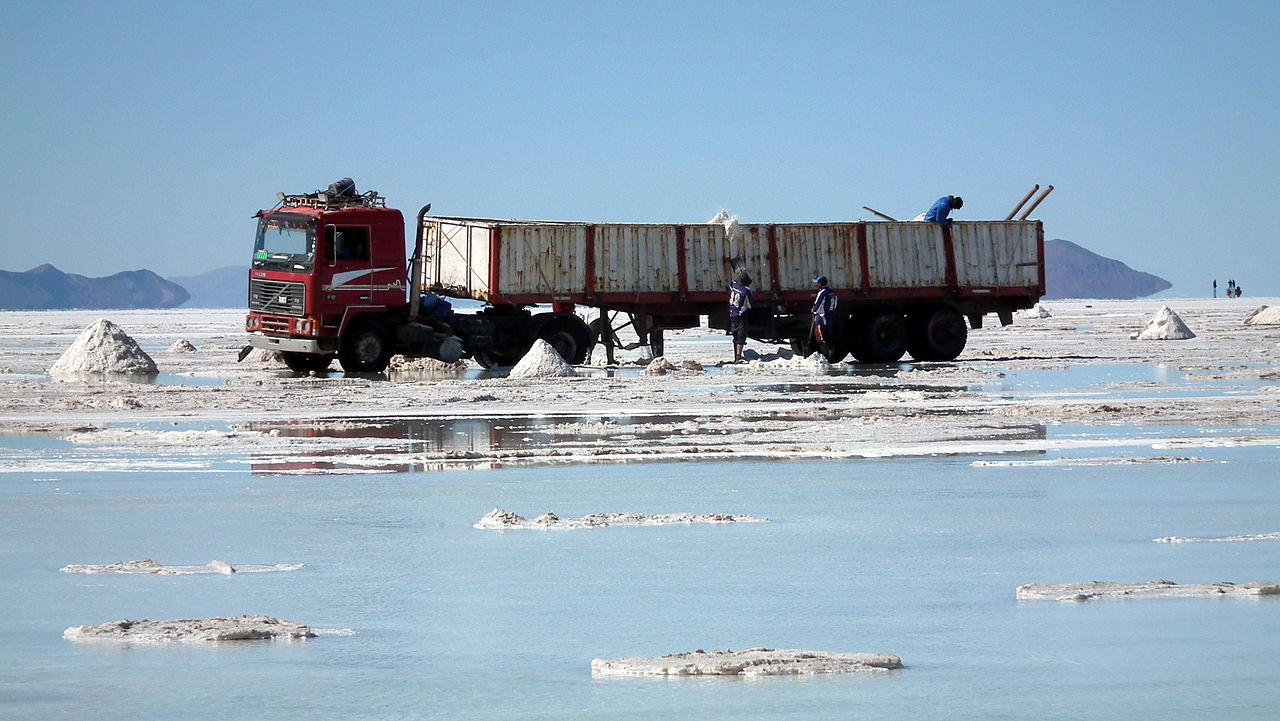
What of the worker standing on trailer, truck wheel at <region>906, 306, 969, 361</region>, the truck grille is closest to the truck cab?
the truck grille

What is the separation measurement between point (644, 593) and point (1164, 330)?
37.8 meters

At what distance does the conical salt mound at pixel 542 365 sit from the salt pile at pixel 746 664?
66.0 ft

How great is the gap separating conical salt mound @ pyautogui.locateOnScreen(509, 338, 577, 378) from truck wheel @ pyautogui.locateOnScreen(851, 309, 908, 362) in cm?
748

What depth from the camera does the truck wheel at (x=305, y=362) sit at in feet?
97.6

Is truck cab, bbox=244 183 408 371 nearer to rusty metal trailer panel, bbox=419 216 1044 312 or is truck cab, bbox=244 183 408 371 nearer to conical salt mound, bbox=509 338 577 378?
rusty metal trailer panel, bbox=419 216 1044 312

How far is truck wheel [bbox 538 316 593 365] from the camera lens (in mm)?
30594

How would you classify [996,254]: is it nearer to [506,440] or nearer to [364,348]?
[364,348]

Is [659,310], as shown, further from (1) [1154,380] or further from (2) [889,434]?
(2) [889,434]

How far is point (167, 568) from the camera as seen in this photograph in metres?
8.70

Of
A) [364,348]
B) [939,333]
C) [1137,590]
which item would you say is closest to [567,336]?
[364,348]

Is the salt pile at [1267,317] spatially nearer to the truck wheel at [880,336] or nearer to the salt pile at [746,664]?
the truck wheel at [880,336]

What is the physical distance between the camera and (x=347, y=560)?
901 centimetres

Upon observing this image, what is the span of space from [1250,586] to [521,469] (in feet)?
22.7

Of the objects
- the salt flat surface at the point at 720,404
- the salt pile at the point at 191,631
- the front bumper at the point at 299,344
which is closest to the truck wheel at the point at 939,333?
the salt flat surface at the point at 720,404
